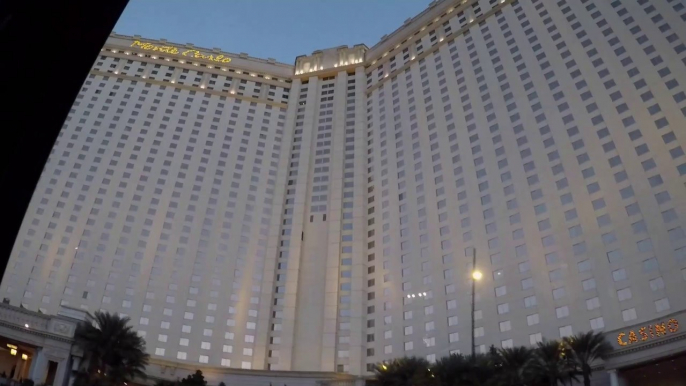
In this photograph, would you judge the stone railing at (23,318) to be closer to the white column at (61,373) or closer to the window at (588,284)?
the white column at (61,373)

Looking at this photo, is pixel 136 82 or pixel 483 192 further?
pixel 136 82

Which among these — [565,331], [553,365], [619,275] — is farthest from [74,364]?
[619,275]

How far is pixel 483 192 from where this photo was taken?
63188 millimetres

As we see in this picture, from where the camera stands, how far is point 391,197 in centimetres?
7275

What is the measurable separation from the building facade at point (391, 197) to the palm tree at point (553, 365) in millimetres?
4781

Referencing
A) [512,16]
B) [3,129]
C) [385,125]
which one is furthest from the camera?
[385,125]

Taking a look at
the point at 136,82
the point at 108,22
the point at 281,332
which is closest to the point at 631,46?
the point at 281,332

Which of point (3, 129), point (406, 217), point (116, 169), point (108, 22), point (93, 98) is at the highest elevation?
point (93, 98)

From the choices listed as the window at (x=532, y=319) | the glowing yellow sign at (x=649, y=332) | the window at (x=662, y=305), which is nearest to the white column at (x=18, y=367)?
the window at (x=532, y=319)

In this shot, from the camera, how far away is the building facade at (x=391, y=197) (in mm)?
Result: 53031

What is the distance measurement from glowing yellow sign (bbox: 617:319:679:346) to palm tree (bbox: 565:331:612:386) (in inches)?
62.8

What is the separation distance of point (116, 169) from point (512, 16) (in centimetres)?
5641

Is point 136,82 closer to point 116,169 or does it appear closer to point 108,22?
point 116,169

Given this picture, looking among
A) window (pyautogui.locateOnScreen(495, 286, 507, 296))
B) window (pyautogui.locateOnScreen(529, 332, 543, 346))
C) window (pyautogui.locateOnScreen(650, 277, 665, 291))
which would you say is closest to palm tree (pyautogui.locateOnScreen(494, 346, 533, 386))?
window (pyautogui.locateOnScreen(529, 332, 543, 346))
